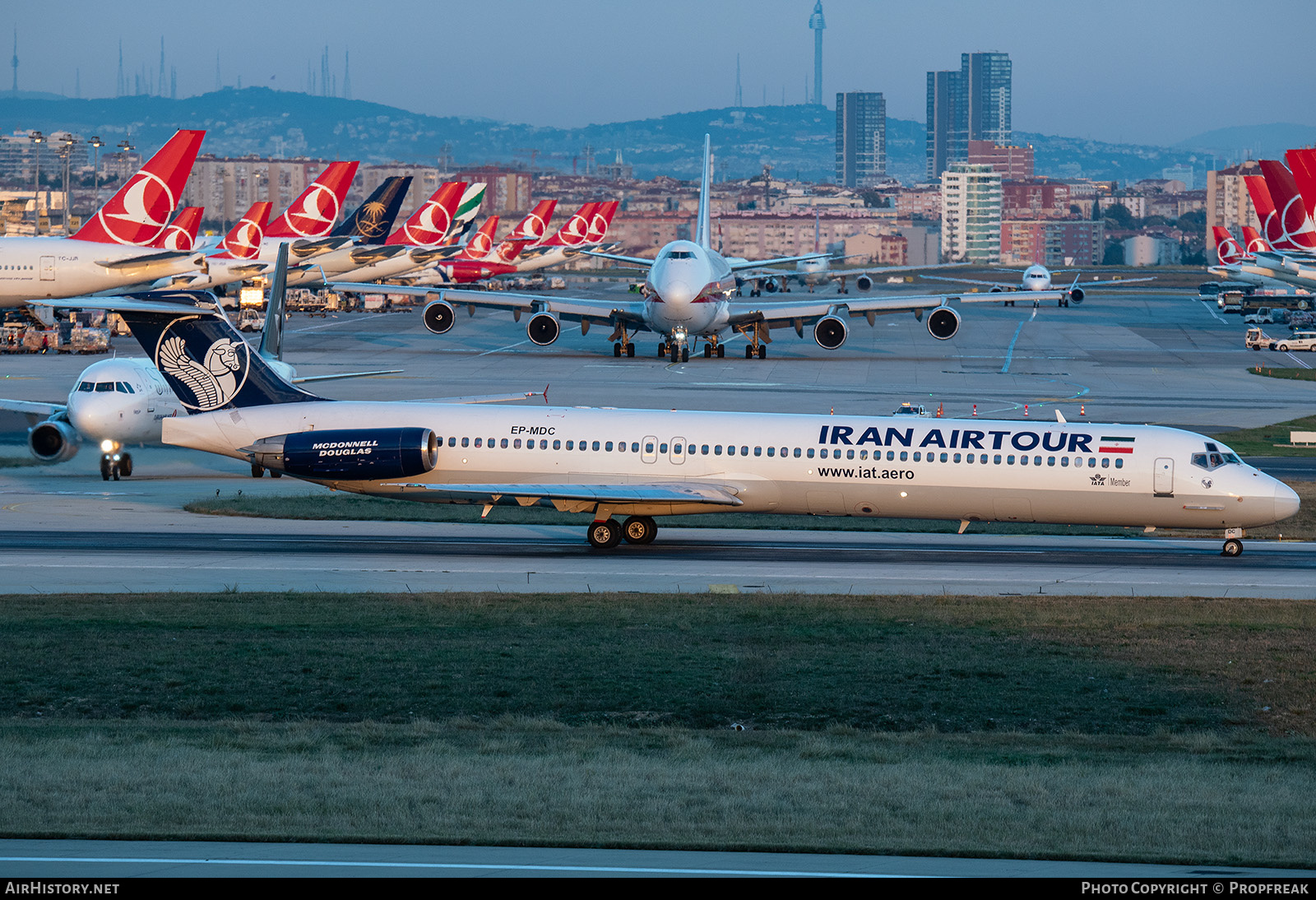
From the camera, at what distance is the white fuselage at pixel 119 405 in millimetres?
43125

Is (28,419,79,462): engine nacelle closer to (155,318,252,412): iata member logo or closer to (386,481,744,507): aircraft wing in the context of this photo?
(155,318,252,412): iata member logo

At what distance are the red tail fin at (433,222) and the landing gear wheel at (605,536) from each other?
98496 mm

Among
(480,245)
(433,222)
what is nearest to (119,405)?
(433,222)

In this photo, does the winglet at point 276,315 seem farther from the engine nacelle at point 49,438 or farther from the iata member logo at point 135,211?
the iata member logo at point 135,211

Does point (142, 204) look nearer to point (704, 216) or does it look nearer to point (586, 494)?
point (704, 216)

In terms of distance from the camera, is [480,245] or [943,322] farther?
[480,245]

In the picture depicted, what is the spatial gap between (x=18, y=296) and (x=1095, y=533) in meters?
56.7

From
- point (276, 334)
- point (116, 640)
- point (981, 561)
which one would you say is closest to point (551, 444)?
point (981, 561)

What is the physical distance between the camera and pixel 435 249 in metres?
126

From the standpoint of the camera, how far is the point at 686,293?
2992 inches

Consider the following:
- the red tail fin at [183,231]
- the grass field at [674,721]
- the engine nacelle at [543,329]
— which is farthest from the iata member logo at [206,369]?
the engine nacelle at [543,329]

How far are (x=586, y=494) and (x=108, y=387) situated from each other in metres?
18.0

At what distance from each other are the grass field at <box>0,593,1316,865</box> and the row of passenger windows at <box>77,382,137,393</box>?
17121 mm

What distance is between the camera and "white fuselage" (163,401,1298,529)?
33812mm
